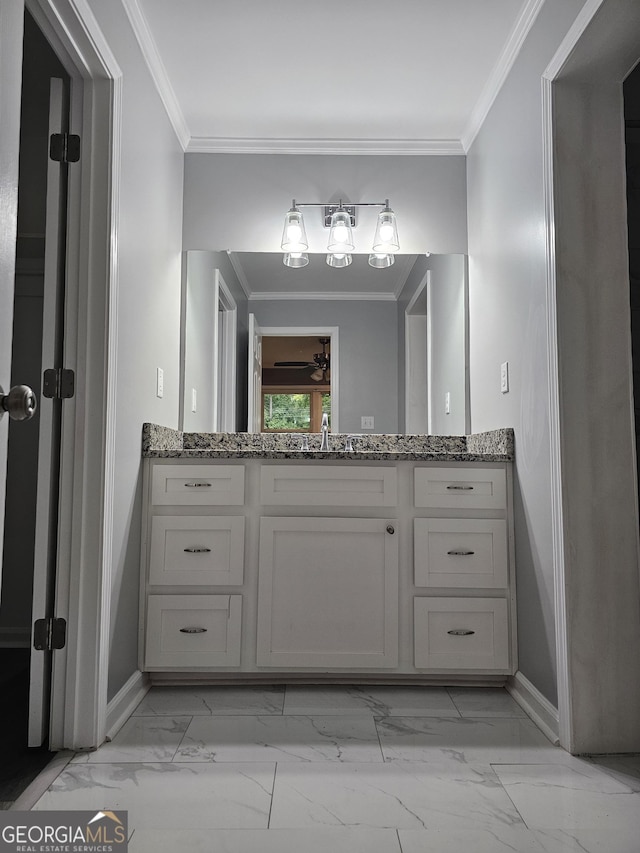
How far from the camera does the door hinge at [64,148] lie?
6.37ft

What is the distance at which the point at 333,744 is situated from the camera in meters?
1.91

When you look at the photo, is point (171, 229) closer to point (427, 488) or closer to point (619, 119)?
point (427, 488)

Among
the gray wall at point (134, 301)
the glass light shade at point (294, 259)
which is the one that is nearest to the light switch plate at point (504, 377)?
the glass light shade at point (294, 259)

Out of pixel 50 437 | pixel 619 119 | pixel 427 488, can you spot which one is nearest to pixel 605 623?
pixel 427 488

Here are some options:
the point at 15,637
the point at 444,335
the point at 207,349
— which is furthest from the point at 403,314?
the point at 15,637

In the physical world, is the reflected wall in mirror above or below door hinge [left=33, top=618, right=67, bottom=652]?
above

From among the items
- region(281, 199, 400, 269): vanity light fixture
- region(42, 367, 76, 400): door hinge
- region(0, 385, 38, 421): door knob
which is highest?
region(281, 199, 400, 269): vanity light fixture

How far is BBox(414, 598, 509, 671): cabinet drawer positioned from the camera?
92.4 inches

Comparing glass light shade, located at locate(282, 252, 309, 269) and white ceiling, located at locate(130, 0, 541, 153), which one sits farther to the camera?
glass light shade, located at locate(282, 252, 309, 269)

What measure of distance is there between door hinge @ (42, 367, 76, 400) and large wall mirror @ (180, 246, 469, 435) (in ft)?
3.66

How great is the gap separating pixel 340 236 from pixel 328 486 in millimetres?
1254

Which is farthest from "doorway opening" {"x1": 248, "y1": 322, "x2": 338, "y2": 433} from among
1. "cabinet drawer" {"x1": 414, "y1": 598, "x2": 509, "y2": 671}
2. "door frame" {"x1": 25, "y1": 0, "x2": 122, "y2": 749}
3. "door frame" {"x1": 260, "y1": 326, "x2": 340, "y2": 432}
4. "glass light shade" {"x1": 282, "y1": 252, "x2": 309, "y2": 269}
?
"door frame" {"x1": 25, "y1": 0, "x2": 122, "y2": 749}

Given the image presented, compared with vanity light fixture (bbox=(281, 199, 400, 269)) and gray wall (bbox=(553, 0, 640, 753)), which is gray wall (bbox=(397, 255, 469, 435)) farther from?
gray wall (bbox=(553, 0, 640, 753))

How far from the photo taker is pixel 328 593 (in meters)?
2.38
